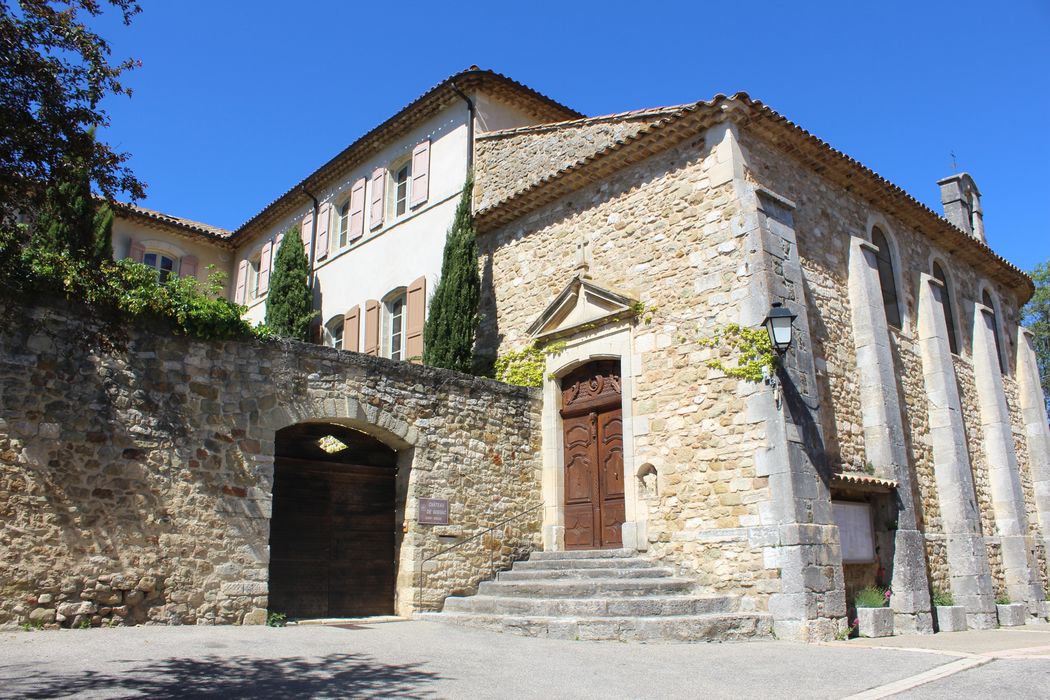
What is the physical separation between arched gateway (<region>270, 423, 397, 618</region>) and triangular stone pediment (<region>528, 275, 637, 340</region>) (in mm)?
3034

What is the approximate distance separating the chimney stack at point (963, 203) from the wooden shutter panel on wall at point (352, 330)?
12678mm

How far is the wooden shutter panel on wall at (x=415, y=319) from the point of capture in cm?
1537

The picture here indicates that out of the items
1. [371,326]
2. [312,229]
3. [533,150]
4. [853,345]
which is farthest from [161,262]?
[853,345]

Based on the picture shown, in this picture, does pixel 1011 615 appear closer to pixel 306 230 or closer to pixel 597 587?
pixel 597 587

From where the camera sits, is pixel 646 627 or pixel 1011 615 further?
pixel 1011 615

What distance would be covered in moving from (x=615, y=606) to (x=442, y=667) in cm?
270

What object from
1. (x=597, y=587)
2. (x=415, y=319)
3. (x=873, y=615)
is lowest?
(x=873, y=615)

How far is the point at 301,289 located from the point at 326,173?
9.34 ft

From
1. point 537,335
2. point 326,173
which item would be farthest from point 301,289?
point 537,335

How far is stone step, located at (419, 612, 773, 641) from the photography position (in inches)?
335

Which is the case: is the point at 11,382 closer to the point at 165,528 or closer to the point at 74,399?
the point at 74,399

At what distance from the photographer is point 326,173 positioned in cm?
1936

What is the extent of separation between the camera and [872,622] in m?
9.83

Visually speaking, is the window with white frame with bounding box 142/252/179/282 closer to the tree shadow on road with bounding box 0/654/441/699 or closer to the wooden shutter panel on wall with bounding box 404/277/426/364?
the wooden shutter panel on wall with bounding box 404/277/426/364
